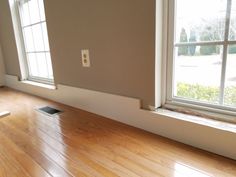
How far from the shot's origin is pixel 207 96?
123 cm

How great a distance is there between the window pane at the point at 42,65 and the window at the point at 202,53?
6.46 feet

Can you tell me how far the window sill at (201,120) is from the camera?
106 cm

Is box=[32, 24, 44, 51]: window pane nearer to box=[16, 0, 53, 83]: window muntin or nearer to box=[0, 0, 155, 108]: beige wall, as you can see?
box=[16, 0, 53, 83]: window muntin

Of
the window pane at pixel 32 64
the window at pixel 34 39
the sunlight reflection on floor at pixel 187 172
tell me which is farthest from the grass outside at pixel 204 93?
the window pane at pixel 32 64

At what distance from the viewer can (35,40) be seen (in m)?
2.78

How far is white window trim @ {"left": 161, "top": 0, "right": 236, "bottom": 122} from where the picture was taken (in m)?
1.13

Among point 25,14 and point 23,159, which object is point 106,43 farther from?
point 25,14

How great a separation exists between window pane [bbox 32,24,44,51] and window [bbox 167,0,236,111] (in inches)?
79.3

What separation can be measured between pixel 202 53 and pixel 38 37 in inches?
91.8

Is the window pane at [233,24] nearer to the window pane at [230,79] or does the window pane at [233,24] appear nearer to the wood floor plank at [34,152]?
the window pane at [230,79]

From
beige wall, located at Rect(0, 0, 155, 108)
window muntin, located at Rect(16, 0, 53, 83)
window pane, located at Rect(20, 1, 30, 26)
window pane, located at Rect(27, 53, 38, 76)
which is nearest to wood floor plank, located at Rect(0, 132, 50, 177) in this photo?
beige wall, located at Rect(0, 0, 155, 108)

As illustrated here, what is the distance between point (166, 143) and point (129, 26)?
0.88m

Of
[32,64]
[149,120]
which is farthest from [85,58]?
[32,64]

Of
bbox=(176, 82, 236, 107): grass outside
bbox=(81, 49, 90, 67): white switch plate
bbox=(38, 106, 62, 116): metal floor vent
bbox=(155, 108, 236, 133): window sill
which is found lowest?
bbox=(38, 106, 62, 116): metal floor vent
